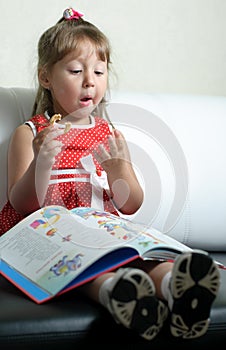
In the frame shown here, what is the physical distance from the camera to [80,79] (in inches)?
64.9

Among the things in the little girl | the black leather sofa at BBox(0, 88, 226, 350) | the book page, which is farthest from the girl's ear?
the black leather sofa at BBox(0, 88, 226, 350)

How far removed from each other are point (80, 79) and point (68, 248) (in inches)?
22.0

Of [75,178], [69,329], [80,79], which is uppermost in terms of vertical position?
[80,79]

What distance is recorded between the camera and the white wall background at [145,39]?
2.07 meters

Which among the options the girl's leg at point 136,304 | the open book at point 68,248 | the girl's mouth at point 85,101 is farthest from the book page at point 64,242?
the girl's mouth at point 85,101

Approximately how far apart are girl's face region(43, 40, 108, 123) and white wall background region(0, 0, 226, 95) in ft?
1.33

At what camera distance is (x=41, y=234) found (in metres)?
1.36

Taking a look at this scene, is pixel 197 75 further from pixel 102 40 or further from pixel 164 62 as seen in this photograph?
pixel 102 40

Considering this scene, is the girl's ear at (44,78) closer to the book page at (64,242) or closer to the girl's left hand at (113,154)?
the girl's left hand at (113,154)

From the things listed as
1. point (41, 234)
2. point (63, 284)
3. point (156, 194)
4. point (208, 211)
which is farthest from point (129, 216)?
A: point (63, 284)

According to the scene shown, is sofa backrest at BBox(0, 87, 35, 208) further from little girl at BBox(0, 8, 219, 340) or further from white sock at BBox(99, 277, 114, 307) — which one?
white sock at BBox(99, 277, 114, 307)

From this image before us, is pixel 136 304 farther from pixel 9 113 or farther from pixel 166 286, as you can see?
pixel 9 113

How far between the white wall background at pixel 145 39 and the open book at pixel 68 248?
2.66 feet

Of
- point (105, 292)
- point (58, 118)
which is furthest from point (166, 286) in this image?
point (58, 118)
